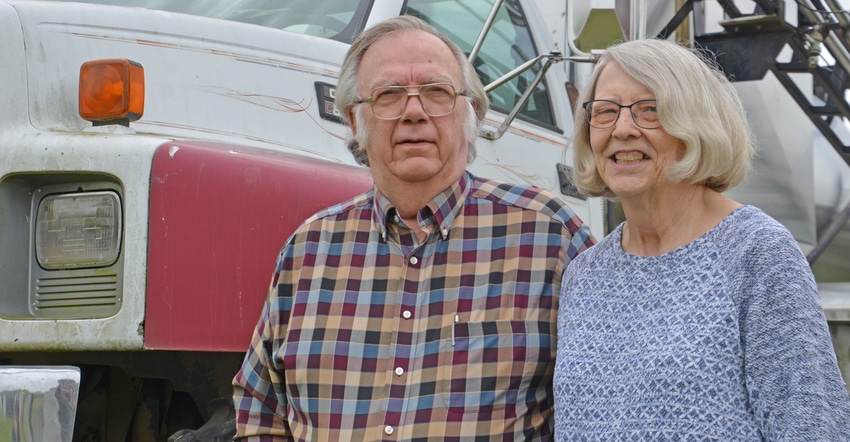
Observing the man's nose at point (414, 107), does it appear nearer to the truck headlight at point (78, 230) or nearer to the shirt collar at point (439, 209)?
the shirt collar at point (439, 209)

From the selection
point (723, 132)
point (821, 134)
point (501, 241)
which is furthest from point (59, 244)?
point (821, 134)

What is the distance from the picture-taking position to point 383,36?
2.69 m

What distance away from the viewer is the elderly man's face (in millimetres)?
2574

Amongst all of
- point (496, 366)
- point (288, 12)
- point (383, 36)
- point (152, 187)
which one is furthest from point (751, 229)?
point (288, 12)

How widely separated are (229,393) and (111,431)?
1.35 feet

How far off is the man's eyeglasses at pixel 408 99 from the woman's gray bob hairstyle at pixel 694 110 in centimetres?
49

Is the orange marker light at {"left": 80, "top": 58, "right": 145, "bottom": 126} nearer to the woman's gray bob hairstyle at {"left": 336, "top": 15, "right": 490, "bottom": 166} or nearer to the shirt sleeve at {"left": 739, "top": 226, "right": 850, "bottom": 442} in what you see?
the woman's gray bob hairstyle at {"left": 336, "top": 15, "right": 490, "bottom": 166}

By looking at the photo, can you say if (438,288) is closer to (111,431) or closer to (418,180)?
(418,180)

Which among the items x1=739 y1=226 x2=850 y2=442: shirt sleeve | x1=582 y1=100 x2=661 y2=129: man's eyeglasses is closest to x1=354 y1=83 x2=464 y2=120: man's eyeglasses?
x1=582 y1=100 x2=661 y2=129: man's eyeglasses

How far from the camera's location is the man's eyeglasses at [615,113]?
2.14 m

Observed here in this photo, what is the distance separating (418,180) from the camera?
2576mm

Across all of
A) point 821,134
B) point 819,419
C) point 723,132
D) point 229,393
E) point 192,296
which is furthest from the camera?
point 821,134

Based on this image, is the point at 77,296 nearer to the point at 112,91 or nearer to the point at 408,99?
the point at 112,91

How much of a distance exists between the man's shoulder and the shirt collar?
4 cm
